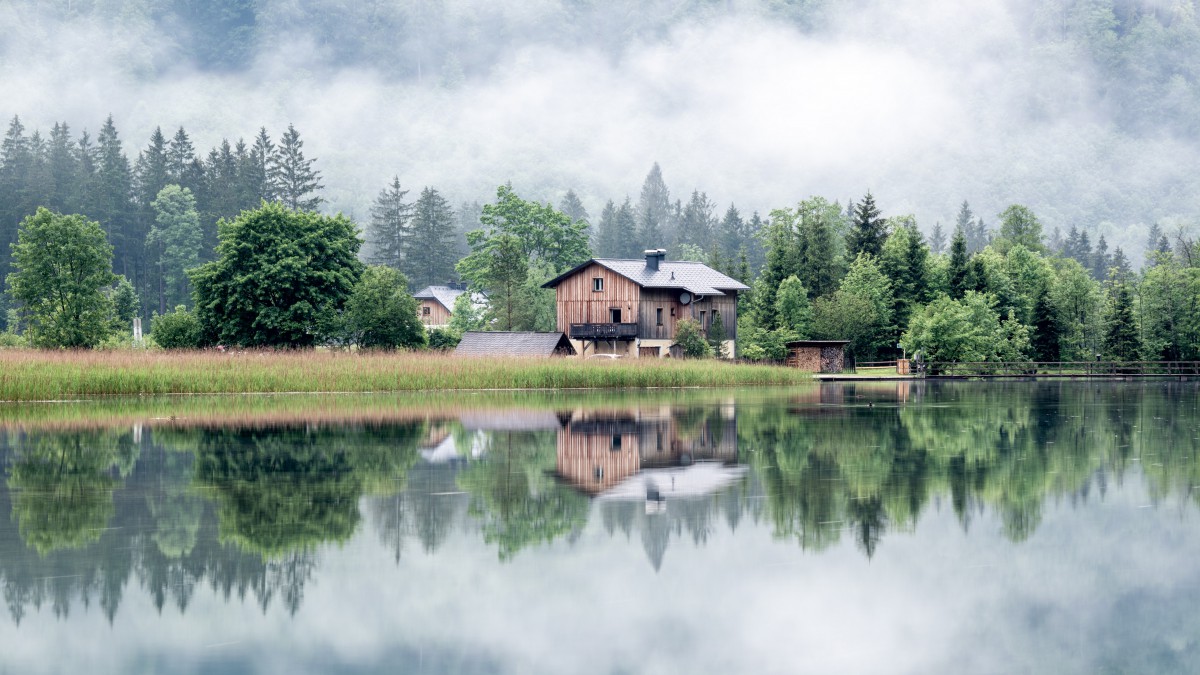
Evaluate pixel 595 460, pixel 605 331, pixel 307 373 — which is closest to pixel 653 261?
pixel 605 331

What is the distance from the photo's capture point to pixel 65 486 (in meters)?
18.0

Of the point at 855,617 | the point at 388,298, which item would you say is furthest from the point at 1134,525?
the point at 388,298

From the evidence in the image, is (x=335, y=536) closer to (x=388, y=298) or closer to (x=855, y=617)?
(x=855, y=617)

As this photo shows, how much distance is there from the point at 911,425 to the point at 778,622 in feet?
70.7

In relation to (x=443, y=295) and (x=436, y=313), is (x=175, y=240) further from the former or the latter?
(x=443, y=295)

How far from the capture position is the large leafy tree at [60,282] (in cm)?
6066

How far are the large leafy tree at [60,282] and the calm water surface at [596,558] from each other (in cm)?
3995

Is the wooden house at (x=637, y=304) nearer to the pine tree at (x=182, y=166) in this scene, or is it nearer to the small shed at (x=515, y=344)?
the small shed at (x=515, y=344)

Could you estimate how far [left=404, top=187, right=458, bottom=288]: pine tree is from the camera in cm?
16150

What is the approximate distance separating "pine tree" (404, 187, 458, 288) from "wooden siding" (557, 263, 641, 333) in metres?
76.6

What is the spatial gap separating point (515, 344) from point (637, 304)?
16.7 metres

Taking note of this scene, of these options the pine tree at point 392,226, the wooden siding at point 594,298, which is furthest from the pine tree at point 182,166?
the wooden siding at point 594,298

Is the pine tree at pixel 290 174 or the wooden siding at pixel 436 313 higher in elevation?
the pine tree at pixel 290 174

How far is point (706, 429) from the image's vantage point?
28953mm
